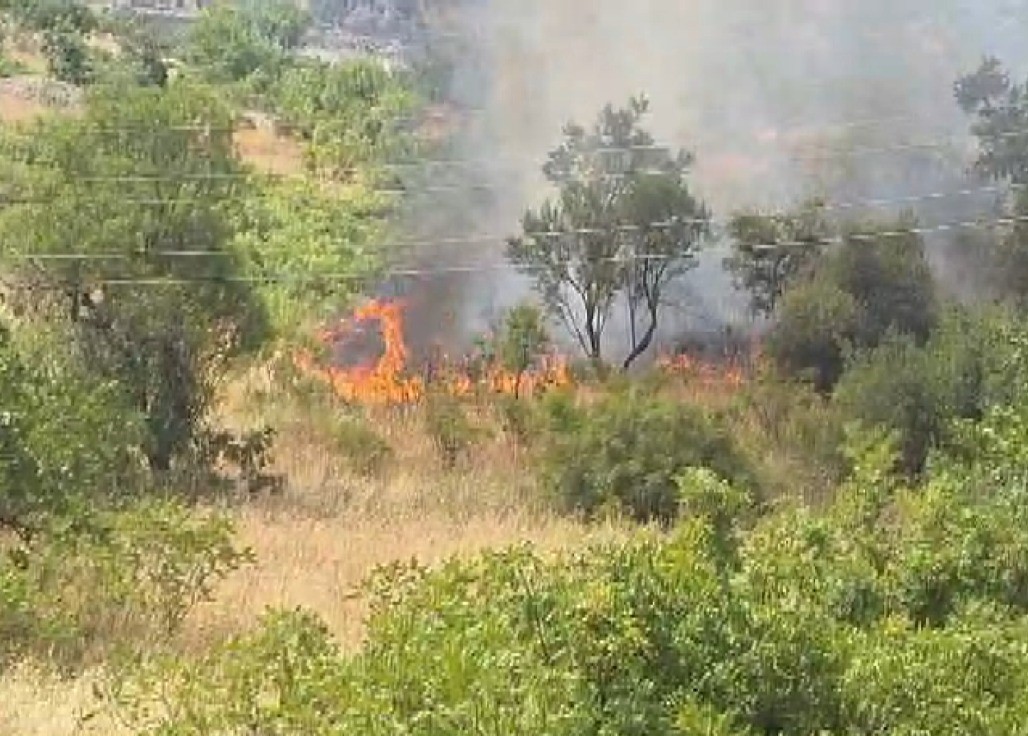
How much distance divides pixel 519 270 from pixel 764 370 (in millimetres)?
5665

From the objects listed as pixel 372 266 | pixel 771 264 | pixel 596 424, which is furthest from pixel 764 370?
pixel 372 266

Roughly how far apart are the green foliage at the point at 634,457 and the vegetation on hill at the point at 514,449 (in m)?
0.04

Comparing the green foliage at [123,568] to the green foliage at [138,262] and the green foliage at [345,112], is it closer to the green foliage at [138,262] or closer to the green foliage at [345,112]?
the green foliage at [138,262]

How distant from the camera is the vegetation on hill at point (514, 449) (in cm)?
674

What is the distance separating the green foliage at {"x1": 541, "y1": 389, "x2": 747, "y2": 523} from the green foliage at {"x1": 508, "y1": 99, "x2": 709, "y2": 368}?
711cm

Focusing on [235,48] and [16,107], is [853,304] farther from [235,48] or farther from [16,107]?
[235,48]

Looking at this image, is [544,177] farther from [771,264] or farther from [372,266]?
[771,264]

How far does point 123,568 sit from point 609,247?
52.5 ft

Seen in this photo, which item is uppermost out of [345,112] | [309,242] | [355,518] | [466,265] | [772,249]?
[345,112]

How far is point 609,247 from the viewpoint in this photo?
26516 millimetres

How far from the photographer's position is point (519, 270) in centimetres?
2798

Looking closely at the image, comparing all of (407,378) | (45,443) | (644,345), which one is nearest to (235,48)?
(644,345)

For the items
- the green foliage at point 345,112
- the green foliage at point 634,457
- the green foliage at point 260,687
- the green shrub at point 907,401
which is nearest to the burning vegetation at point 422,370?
the green foliage at point 634,457

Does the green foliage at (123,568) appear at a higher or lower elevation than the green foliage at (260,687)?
lower
